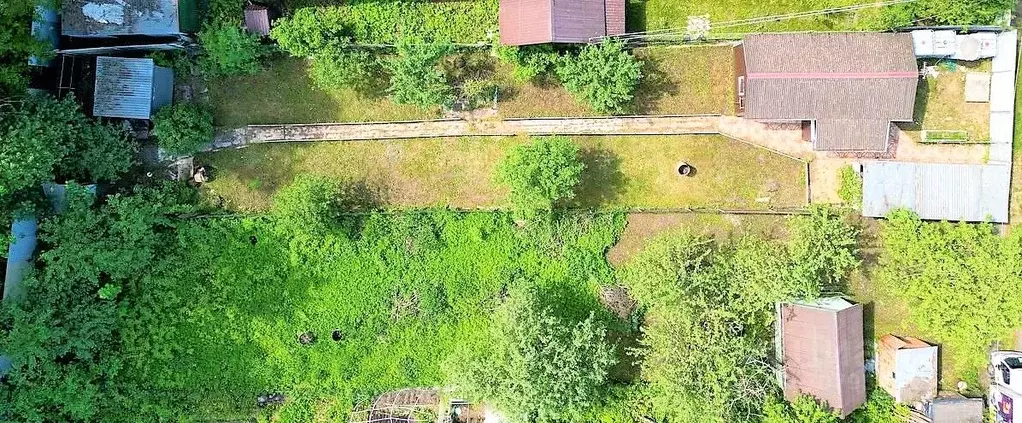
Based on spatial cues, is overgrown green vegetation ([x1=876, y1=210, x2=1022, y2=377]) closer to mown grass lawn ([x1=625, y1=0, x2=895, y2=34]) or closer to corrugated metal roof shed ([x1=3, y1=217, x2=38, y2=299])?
mown grass lawn ([x1=625, y1=0, x2=895, y2=34])

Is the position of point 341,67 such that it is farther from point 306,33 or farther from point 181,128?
point 181,128

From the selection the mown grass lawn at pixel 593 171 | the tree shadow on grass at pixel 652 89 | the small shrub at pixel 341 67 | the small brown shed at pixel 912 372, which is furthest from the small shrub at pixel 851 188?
the small shrub at pixel 341 67

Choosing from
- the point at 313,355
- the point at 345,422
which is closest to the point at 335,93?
the point at 313,355

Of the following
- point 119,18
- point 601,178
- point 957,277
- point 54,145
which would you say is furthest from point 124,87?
point 957,277

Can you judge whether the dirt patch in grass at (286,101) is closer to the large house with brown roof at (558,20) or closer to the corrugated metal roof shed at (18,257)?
Result: the large house with brown roof at (558,20)

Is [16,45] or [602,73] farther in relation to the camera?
[602,73]

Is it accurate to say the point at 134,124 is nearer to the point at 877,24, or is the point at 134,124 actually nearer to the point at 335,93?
the point at 335,93

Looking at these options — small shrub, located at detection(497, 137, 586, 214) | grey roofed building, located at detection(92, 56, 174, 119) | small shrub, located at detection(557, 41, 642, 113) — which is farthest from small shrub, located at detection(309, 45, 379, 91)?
small shrub, located at detection(557, 41, 642, 113)
